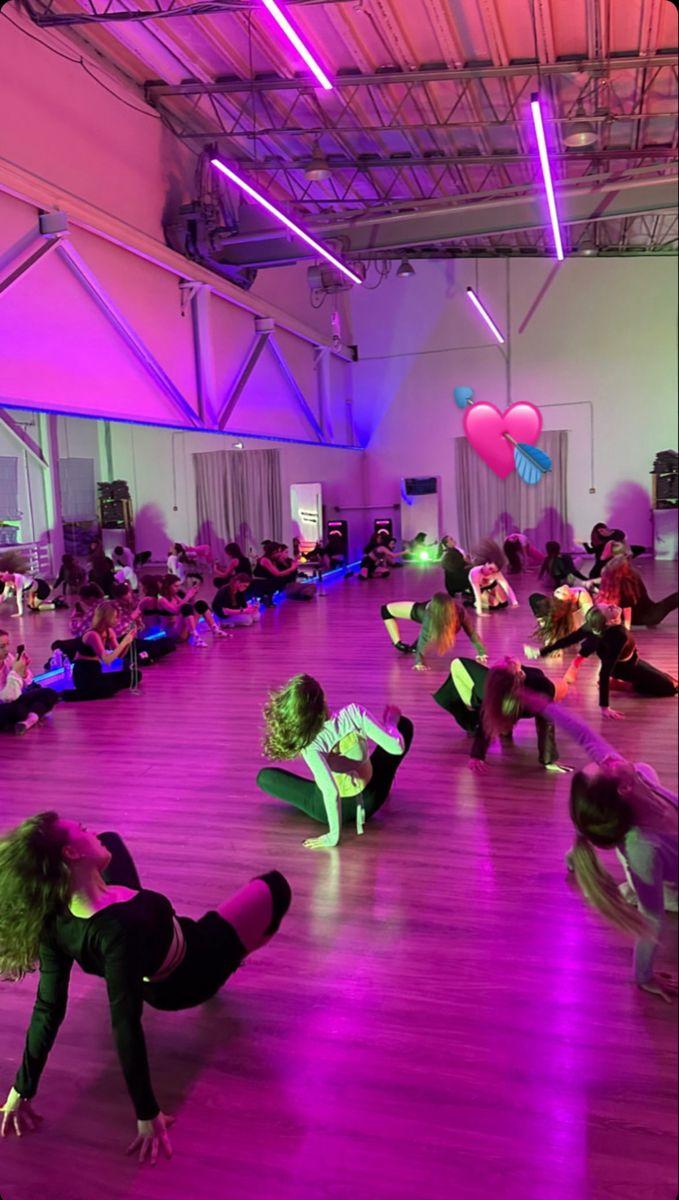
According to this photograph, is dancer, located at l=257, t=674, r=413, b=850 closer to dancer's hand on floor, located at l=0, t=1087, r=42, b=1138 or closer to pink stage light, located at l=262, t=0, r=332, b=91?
dancer's hand on floor, located at l=0, t=1087, r=42, b=1138

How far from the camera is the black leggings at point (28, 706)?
455 centimetres

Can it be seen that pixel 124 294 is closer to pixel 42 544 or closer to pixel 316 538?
pixel 42 544

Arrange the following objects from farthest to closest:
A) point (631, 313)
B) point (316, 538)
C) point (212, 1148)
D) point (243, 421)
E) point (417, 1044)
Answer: point (243, 421) < point (316, 538) < point (417, 1044) < point (212, 1148) < point (631, 313)

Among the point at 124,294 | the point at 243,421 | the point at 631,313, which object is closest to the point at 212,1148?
the point at 631,313

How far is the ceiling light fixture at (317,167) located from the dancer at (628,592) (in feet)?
12.6

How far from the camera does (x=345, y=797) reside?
295 cm

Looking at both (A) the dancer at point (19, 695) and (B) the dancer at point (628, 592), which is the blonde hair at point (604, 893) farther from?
Result: (A) the dancer at point (19, 695)

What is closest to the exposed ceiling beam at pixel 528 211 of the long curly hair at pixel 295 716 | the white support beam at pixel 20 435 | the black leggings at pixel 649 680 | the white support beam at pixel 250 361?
the black leggings at pixel 649 680

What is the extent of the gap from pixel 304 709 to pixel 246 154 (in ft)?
18.0

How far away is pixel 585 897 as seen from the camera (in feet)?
2.39

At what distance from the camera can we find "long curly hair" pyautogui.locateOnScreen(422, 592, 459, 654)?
2913 millimetres

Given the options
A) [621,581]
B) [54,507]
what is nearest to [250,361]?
[54,507]

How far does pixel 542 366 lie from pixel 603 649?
0.56 m

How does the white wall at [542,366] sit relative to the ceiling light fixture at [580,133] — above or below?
below
